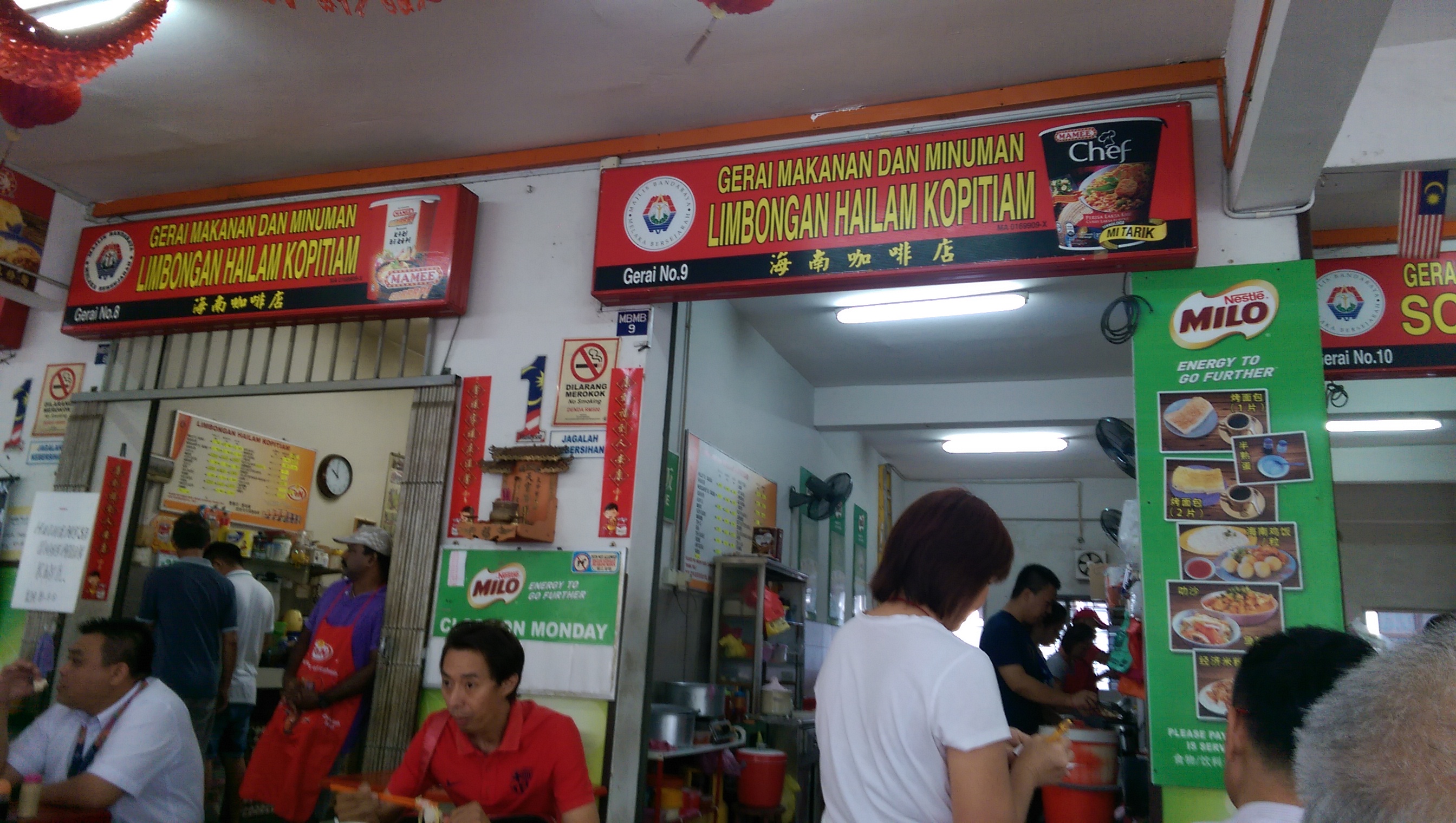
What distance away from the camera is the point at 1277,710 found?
4.83 feet

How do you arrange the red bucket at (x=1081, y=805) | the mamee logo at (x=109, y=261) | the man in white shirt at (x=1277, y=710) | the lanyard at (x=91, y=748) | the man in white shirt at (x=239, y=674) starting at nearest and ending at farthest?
the man in white shirt at (x=1277, y=710) < the lanyard at (x=91, y=748) < the red bucket at (x=1081, y=805) < the mamee logo at (x=109, y=261) < the man in white shirt at (x=239, y=674)

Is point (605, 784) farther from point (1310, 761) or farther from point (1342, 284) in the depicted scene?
point (1342, 284)

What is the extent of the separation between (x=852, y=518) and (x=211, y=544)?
19.4 ft

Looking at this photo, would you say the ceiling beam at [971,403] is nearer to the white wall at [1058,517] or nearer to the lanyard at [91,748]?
the white wall at [1058,517]

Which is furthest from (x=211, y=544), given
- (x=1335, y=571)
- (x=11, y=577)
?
(x=1335, y=571)

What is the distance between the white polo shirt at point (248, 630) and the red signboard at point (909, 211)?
3.00 m

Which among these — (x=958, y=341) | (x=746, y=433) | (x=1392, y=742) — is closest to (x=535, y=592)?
(x=746, y=433)

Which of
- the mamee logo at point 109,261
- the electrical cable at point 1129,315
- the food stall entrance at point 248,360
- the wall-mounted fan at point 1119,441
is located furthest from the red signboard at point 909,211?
the mamee logo at point 109,261

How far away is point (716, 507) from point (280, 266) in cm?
295

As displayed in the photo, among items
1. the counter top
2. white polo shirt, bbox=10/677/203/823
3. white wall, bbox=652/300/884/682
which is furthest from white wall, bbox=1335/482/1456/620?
the counter top

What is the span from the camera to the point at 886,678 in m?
1.69

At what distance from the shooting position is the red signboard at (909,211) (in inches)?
134

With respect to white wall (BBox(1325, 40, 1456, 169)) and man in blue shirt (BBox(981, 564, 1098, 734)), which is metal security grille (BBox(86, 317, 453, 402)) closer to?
man in blue shirt (BBox(981, 564, 1098, 734))

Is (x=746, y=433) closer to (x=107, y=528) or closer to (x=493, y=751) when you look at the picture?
(x=107, y=528)
